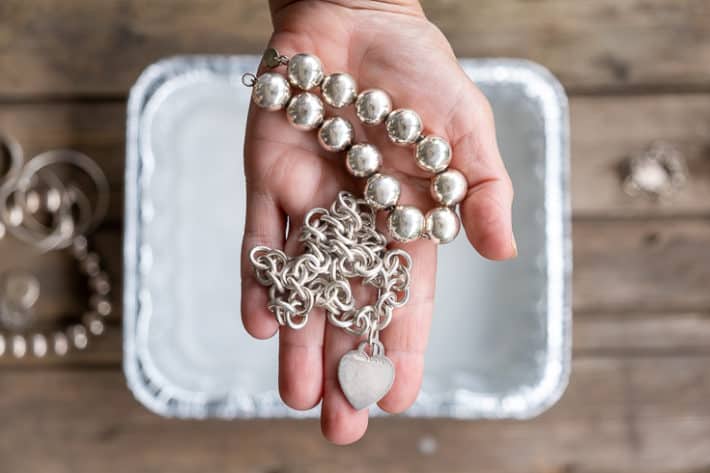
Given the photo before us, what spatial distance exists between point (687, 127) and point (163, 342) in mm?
847

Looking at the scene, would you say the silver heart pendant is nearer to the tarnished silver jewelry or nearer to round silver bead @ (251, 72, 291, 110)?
round silver bead @ (251, 72, 291, 110)

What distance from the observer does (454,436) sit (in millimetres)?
1116

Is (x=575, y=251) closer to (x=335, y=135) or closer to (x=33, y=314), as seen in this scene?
(x=335, y=135)

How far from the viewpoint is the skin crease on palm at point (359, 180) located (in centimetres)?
73

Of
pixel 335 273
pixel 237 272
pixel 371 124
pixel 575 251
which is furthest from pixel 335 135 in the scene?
pixel 575 251

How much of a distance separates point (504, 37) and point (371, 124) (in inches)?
17.1

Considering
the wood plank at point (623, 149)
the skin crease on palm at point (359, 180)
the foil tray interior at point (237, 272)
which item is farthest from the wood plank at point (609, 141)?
the skin crease on palm at point (359, 180)

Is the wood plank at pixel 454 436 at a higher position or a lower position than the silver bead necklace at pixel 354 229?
lower

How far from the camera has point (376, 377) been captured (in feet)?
2.39

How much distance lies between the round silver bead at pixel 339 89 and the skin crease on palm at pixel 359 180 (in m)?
0.04

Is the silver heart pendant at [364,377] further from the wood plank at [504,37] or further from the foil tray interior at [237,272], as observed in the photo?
the wood plank at [504,37]

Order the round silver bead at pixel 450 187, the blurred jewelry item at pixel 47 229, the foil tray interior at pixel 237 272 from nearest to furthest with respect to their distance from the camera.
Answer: the round silver bead at pixel 450 187, the foil tray interior at pixel 237 272, the blurred jewelry item at pixel 47 229

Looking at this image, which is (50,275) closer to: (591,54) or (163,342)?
(163,342)

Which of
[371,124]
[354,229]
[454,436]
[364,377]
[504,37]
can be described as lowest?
[454,436]
